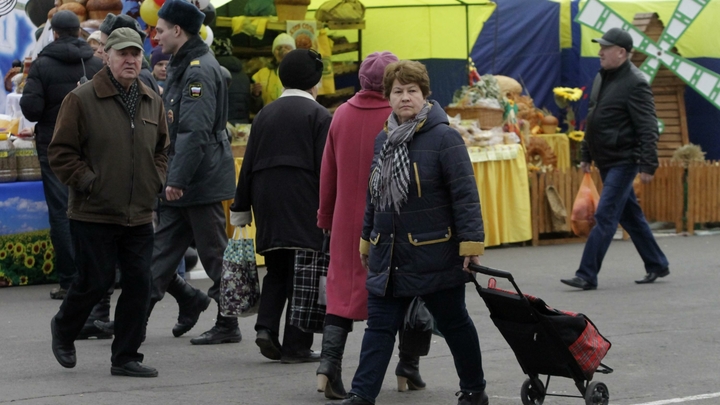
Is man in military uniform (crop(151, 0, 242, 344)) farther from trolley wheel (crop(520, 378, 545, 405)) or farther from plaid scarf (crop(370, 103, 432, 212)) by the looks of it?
trolley wheel (crop(520, 378, 545, 405))

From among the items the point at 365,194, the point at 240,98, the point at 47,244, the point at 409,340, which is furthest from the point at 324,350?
the point at 240,98

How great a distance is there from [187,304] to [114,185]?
5.63ft

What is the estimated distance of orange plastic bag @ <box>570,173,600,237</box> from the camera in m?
11.2

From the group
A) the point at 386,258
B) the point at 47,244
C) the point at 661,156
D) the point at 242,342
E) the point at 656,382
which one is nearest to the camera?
the point at 386,258

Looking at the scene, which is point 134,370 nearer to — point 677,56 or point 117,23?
point 117,23

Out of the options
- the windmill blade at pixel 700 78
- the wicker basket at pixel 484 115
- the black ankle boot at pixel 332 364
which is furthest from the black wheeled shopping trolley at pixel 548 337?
the windmill blade at pixel 700 78

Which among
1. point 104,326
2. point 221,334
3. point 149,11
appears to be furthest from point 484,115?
point 104,326

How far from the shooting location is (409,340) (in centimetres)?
596

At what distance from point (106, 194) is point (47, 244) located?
436cm

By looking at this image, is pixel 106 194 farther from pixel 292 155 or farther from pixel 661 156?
pixel 661 156

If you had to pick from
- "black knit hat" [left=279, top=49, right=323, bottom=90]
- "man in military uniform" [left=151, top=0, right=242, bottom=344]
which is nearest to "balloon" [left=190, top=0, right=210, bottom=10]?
"man in military uniform" [left=151, top=0, right=242, bottom=344]

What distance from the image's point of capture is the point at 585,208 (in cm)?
1130

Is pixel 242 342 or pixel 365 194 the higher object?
pixel 365 194

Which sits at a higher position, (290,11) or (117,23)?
(290,11)
